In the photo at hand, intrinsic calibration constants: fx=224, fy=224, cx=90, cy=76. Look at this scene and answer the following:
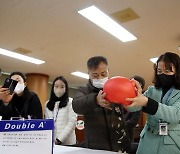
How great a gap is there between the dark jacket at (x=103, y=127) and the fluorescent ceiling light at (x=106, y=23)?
2327 mm

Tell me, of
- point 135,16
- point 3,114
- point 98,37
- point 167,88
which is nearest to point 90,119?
point 167,88

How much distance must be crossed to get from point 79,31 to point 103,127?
10.2 ft

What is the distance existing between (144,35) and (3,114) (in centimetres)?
336

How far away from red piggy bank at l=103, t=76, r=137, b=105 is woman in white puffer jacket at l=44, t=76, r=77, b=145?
1.31 m

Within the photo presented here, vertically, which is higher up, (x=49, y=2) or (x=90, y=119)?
(x=49, y=2)

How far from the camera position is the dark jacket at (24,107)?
A: 1980 millimetres

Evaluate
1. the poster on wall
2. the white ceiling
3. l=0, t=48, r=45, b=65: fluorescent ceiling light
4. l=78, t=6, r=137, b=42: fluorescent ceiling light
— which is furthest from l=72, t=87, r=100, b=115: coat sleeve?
l=0, t=48, r=45, b=65: fluorescent ceiling light

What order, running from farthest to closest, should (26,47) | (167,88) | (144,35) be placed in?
(26,47), (144,35), (167,88)

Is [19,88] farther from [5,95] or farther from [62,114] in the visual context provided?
[62,114]

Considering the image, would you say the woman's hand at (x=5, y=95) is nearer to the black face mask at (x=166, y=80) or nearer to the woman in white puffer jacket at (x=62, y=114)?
the woman in white puffer jacket at (x=62, y=114)

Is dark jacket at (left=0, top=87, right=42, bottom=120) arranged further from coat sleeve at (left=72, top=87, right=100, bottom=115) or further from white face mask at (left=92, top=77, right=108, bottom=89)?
white face mask at (left=92, top=77, right=108, bottom=89)

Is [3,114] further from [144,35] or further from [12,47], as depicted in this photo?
[12,47]

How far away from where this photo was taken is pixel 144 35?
14.8 feet

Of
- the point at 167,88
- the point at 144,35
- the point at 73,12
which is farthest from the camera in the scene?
the point at 144,35
